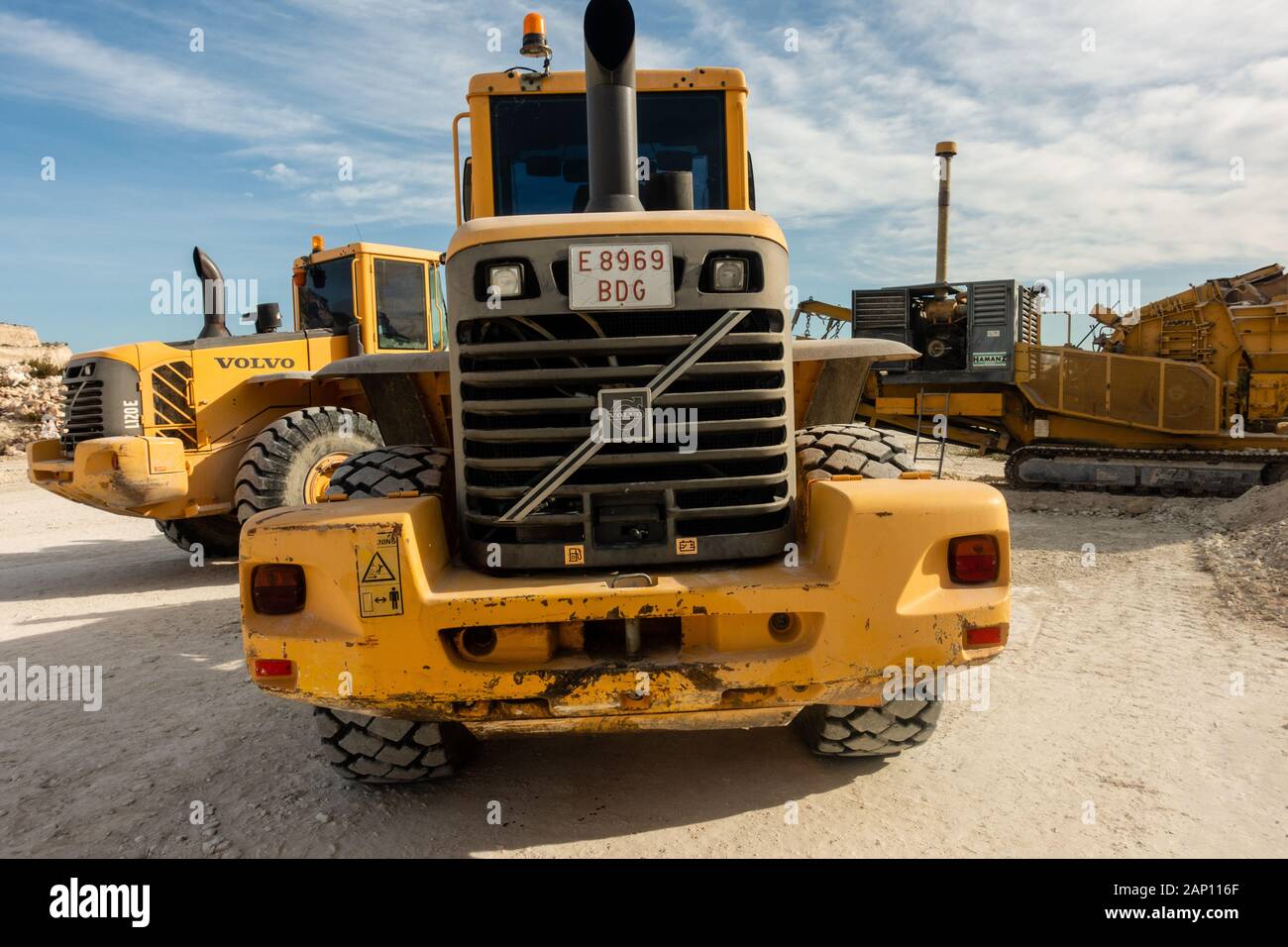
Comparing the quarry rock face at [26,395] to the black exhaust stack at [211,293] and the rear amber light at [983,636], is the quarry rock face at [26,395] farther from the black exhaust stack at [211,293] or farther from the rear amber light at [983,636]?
the rear amber light at [983,636]

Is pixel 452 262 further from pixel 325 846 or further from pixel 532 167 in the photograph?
pixel 325 846

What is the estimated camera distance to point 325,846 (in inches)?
113

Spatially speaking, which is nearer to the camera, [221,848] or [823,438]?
[221,848]

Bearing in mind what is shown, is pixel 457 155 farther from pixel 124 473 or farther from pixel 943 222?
pixel 943 222

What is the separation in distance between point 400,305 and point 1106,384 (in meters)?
9.64

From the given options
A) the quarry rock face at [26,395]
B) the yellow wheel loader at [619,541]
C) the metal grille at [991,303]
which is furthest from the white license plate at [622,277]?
the quarry rock face at [26,395]

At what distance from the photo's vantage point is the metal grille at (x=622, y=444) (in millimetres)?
2840

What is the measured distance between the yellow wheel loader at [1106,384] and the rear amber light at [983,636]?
9.87m

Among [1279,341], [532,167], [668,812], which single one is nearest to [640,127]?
[532,167]

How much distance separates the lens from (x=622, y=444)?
2.88 meters

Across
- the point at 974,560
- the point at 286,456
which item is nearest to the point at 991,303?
the point at 286,456
